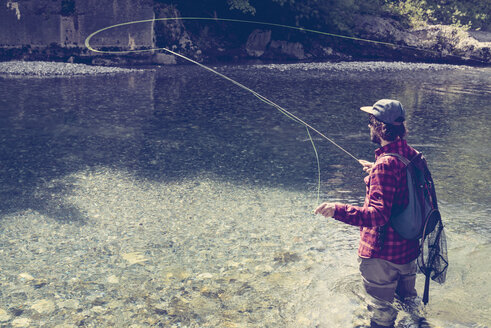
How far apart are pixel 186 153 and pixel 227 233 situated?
3095mm

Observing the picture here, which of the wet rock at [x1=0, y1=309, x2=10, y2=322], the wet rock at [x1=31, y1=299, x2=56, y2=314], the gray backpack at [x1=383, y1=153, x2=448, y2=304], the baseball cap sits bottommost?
the wet rock at [x1=0, y1=309, x2=10, y2=322]

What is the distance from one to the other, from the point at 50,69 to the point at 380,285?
16.2 meters

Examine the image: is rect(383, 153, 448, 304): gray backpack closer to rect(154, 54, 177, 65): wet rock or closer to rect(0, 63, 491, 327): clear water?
rect(0, 63, 491, 327): clear water

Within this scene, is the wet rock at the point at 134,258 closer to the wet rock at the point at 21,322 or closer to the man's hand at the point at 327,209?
the wet rock at the point at 21,322

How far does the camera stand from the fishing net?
10.8ft

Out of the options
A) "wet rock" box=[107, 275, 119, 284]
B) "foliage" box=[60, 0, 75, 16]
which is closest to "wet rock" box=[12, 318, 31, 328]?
"wet rock" box=[107, 275, 119, 284]

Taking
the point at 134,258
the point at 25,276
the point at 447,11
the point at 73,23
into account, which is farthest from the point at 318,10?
the point at 25,276

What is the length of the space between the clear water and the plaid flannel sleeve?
3.42 ft

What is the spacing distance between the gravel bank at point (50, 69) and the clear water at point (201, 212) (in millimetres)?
4388

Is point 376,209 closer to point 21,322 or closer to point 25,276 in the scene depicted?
point 21,322

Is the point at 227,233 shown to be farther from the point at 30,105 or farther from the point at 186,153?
the point at 30,105

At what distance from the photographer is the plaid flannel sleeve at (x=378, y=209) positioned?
2.98 meters

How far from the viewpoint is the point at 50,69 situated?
56.5ft

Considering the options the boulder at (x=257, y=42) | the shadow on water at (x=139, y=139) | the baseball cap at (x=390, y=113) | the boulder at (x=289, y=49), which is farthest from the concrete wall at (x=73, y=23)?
the baseball cap at (x=390, y=113)
